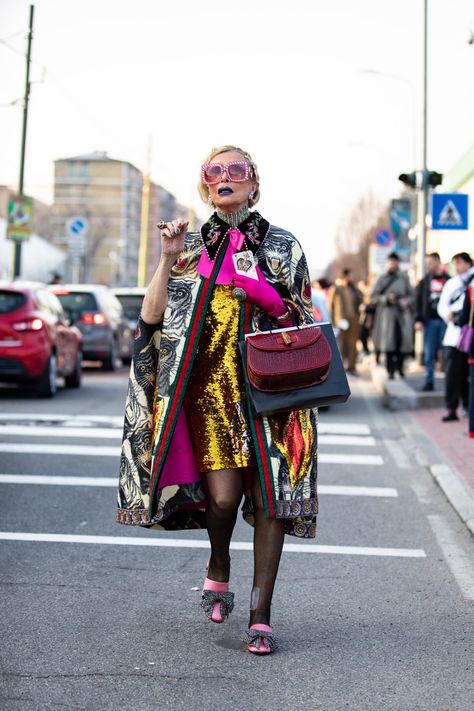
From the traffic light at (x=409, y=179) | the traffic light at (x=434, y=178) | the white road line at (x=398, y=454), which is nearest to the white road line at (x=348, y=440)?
the white road line at (x=398, y=454)

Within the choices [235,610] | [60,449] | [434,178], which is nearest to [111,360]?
[434,178]

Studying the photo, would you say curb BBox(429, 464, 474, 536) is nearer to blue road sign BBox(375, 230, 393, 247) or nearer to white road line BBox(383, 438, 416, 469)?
white road line BBox(383, 438, 416, 469)

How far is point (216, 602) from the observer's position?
498cm

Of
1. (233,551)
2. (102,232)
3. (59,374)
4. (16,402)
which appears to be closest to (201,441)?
(233,551)

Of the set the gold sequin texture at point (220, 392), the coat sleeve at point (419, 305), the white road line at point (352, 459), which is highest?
the coat sleeve at point (419, 305)

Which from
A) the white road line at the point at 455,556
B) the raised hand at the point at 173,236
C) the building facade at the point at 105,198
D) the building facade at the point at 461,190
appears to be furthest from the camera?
the building facade at the point at 105,198

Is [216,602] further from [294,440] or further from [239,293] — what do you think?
[239,293]

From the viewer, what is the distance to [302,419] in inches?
189

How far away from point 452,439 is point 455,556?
5463 millimetres

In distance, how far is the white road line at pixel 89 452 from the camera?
10.9 m

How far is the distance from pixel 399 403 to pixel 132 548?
32.6 feet

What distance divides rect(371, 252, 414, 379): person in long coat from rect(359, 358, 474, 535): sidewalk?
1.66ft

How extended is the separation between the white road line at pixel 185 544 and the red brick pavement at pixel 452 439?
1.97 meters

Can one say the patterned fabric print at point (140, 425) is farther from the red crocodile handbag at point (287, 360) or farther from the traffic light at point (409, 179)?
the traffic light at point (409, 179)
